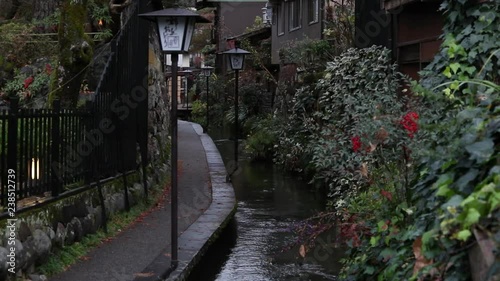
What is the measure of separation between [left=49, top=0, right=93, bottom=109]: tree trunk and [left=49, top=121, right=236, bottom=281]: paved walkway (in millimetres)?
2372

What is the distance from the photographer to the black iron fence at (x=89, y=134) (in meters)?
7.03

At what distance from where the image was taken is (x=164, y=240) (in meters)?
9.23

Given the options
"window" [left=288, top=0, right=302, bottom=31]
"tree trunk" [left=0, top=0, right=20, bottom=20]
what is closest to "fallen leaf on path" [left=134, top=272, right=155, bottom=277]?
"tree trunk" [left=0, top=0, right=20, bottom=20]

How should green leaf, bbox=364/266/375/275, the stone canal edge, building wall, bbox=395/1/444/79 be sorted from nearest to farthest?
1. green leaf, bbox=364/266/375/275
2. the stone canal edge
3. building wall, bbox=395/1/444/79

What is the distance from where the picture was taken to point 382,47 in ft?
44.2

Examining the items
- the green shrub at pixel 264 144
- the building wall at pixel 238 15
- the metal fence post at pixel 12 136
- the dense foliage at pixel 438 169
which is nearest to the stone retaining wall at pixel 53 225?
the metal fence post at pixel 12 136

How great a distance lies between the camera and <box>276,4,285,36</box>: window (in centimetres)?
2888

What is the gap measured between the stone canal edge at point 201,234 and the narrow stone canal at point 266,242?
162 millimetres

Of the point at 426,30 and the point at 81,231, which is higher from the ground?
the point at 426,30

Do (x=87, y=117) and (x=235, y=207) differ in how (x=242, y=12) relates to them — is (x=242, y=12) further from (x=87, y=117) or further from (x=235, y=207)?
(x=87, y=117)

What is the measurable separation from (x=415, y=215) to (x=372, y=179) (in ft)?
6.95

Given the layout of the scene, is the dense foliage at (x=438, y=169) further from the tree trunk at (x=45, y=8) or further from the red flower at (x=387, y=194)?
the tree trunk at (x=45, y=8)

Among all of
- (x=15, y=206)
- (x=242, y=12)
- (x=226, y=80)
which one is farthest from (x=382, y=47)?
(x=242, y=12)

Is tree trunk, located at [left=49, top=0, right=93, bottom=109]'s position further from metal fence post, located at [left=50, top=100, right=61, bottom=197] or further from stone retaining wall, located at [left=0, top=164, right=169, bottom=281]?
metal fence post, located at [left=50, top=100, right=61, bottom=197]
